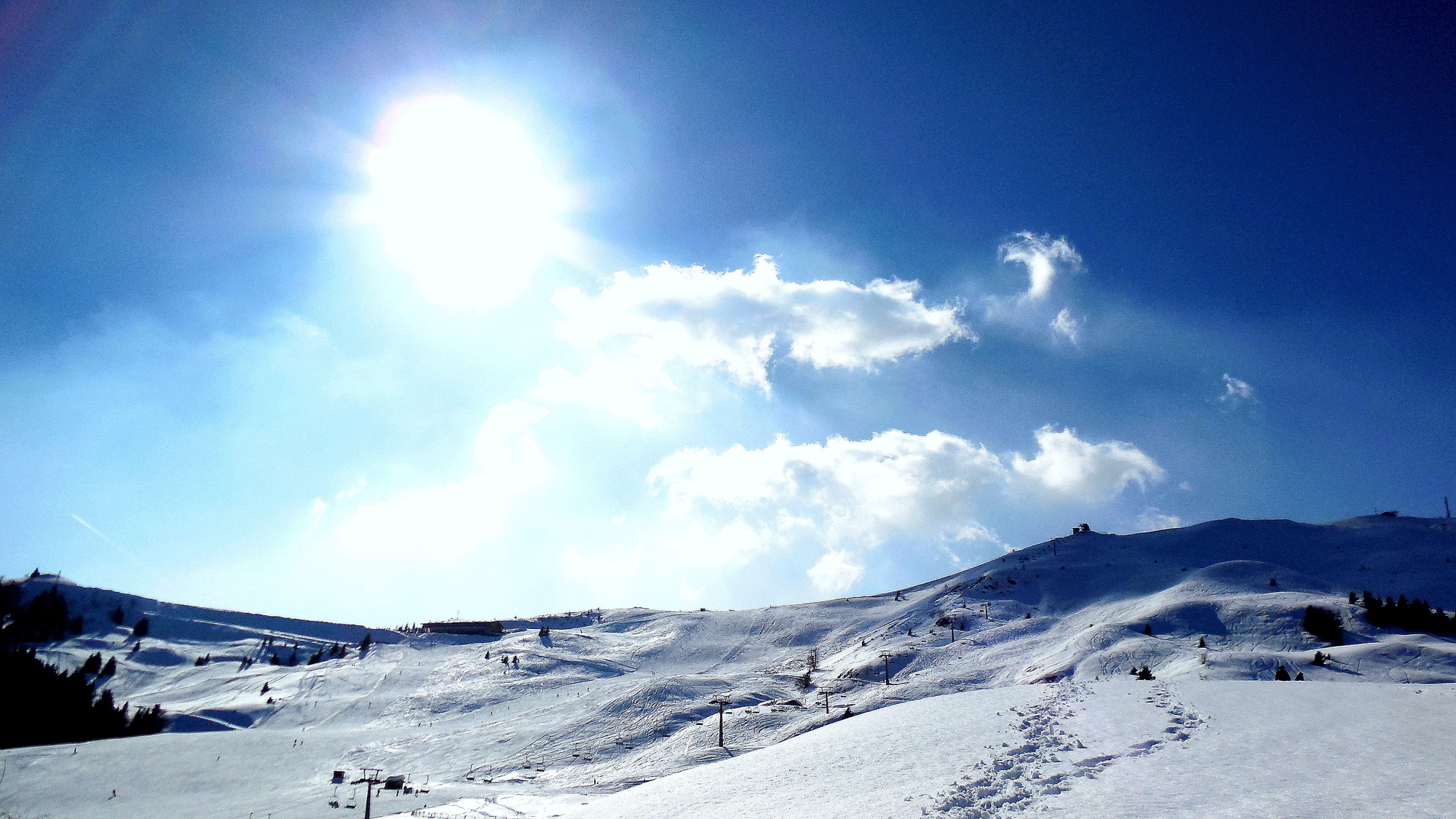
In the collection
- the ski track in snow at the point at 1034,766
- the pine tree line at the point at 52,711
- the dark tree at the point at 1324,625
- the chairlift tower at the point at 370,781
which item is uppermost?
the dark tree at the point at 1324,625

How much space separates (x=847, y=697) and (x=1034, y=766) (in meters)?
38.8

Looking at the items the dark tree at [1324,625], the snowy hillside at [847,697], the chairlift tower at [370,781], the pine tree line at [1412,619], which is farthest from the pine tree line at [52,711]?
the pine tree line at [1412,619]

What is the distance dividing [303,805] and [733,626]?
6101 cm

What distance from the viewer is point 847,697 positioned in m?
54.1

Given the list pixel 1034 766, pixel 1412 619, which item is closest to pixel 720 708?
pixel 1034 766

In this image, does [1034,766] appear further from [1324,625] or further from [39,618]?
[39,618]

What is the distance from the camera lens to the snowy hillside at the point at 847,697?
19.0 meters

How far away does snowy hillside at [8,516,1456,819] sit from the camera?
18953 millimetres

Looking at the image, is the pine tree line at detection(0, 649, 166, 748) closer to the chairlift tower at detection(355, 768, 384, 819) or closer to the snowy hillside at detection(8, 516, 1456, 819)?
the snowy hillside at detection(8, 516, 1456, 819)

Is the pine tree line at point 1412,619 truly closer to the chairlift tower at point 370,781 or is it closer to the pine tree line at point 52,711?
the chairlift tower at point 370,781

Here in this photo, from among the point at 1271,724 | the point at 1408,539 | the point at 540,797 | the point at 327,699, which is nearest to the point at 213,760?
the point at 327,699

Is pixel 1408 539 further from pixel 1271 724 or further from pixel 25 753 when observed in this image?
pixel 25 753

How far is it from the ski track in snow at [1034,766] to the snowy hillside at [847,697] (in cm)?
10

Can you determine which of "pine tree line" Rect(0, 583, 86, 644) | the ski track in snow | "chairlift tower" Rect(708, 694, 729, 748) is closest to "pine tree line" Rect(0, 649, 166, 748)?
"pine tree line" Rect(0, 583, 86, 644)
